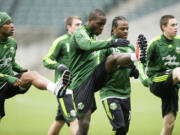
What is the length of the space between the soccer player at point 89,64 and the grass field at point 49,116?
2835 millimetres

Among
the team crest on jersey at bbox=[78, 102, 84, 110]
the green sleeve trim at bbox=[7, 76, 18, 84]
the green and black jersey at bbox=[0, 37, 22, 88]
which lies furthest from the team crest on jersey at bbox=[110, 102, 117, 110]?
the green and black jersey at bbox=[0, 37, 22, 88]

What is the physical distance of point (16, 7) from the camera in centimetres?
2345

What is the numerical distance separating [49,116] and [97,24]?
5.35 m

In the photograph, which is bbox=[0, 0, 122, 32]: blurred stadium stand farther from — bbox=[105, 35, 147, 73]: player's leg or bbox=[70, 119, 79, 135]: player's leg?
bbox=[105, 35, 147, 73]: player's leg

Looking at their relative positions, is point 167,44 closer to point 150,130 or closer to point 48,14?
point 150,130

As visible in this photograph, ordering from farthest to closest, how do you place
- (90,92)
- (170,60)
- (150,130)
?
(150,130) → (170,60) → (90,92)

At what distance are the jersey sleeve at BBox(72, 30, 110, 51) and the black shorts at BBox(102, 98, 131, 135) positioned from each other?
1.28 m

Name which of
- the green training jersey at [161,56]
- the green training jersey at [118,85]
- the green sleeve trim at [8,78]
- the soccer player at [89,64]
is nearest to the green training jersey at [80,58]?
the soccer player at [89,64]

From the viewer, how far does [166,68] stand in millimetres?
6262

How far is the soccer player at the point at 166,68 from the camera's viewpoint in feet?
20.0

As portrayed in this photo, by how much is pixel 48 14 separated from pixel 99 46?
1865cm

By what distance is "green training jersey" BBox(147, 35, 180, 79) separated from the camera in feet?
20.6

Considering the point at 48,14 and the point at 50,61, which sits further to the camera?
the point at 48,14

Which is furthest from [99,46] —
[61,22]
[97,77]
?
[61,22]
